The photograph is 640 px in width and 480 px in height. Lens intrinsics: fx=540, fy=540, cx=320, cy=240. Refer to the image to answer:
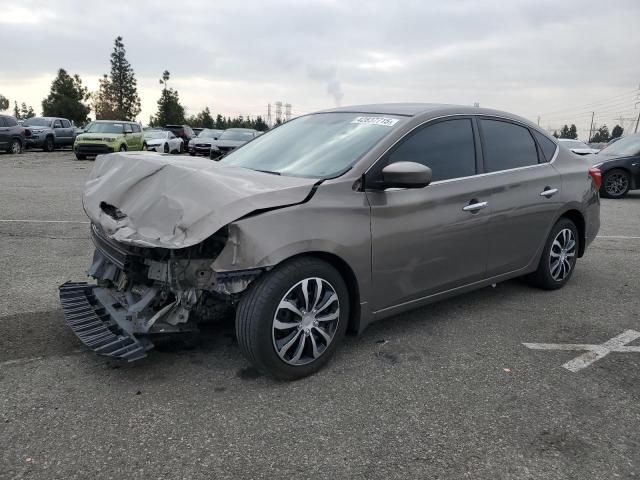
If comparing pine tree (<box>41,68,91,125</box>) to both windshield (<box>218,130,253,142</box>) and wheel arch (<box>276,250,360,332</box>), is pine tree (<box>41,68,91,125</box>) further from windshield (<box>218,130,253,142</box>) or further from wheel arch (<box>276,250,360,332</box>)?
wheel arch (<box>276,250,360,332</box>)

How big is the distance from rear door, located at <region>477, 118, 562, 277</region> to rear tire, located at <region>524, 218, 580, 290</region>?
0.19 metres

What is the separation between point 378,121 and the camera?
12.7 ft

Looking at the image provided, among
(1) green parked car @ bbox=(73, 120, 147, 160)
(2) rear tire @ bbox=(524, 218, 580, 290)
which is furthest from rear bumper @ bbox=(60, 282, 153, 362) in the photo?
(1) green parked car @ bbox=(73, 120, 147, 160)

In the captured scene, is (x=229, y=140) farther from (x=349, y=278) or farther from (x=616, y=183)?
(x=349, y=278)

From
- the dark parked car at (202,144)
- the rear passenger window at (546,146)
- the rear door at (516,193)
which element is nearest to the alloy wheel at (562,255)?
the rear door at (516,193)

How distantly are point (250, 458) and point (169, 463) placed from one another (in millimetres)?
362

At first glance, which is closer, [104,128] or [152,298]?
[152,298]

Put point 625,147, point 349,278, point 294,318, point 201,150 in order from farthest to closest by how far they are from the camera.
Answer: point 201,150
point 625,147
point 349,278
point 294,318

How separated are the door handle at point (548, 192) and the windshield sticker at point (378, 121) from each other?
1655 mm

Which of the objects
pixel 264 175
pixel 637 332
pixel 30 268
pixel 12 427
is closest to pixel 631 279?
pixel 637 332

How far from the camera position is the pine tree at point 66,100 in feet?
193

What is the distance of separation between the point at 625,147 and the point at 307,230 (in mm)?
13361

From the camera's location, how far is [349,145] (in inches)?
145

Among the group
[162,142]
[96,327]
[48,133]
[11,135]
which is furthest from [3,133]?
[96,327]
